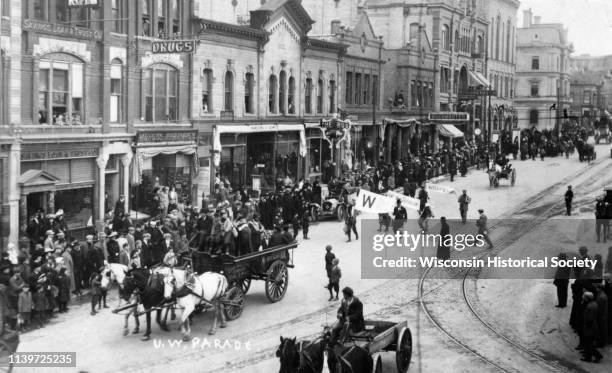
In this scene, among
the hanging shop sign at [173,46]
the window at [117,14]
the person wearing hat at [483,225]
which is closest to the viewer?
the person wearing hat at [483,225]

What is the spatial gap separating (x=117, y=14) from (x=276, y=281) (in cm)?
1463

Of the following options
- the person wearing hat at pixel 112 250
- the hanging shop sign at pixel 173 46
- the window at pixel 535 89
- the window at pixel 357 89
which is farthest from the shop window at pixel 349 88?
the window at pixel 535 89

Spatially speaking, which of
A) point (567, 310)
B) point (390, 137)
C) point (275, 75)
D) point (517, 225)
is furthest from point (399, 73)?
point (567, 310)

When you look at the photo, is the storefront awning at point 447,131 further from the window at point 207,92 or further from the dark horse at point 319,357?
the dark horse at point 319,357

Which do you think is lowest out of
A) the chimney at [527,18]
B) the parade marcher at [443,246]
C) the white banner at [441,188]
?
the parade marcher at [443,246]

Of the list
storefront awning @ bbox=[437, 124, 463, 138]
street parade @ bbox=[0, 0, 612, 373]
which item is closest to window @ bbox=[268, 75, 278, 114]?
street parade @ bbox=[0, 0, 612, 373]

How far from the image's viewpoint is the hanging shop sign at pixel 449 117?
55.4m

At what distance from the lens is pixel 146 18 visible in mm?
31859

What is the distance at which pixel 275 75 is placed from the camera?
1634 inches

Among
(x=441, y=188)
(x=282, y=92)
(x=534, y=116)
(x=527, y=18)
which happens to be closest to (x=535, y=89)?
(x=534, y=116)

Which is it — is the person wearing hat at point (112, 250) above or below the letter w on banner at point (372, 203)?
below

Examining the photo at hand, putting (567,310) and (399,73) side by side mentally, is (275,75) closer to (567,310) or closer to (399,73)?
(399,73)

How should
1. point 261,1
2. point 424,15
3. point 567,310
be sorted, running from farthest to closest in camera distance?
point 424,15, point 261,1, point 567,310

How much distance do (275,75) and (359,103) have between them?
11.8 meters
